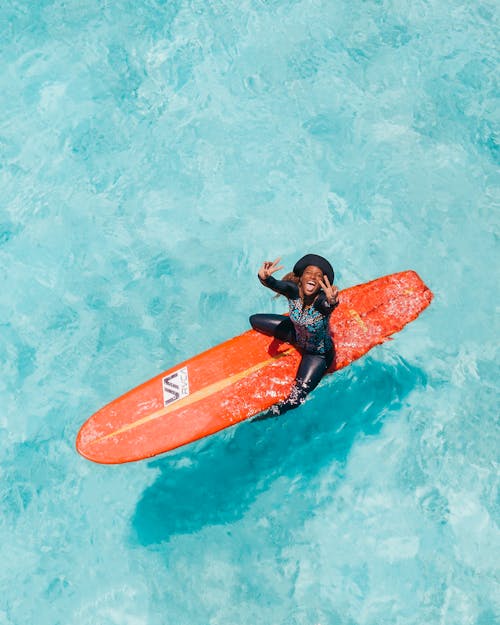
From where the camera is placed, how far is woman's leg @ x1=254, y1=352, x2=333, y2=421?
489 cm

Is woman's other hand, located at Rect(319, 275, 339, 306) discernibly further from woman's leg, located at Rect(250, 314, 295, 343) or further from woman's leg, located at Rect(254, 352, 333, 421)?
woman's leg, located at Rect(250, 314, 295, 343)

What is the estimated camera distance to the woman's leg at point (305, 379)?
4887 mm

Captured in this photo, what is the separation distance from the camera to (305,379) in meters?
4.88

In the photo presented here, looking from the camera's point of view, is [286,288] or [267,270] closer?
[267,270]

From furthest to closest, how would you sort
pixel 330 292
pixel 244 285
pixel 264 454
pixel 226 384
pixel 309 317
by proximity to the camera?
pixel 244 285 → pixel 264 454 → pixel 226 384 → pixel 309 317 → pixel 330 292

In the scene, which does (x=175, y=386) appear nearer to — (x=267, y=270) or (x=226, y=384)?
(x=226, y=384)

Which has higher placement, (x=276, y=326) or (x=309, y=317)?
(x=309, y=317)

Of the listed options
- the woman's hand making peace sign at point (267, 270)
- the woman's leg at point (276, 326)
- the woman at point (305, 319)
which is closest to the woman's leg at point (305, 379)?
the woman at point (305, 319)

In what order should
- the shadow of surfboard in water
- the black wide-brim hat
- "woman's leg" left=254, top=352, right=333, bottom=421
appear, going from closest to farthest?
the black wide-brim hat → "woman's leg" left=254, top=352, right=333, bottom=421 → the shadow of surfboard in water

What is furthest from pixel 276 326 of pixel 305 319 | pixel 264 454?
pixel 264 454

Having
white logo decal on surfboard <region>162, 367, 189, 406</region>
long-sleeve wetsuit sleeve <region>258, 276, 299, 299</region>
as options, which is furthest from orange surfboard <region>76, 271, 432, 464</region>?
long-sleeve wetsuit sleeve <region>258, 276, 299, 299</region>

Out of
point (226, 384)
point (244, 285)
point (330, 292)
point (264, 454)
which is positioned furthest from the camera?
point (244, 285)

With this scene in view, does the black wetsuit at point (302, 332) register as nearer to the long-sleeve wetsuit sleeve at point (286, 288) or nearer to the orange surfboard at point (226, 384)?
the long-sleeve wetsuit sleeve at point (286, 288)

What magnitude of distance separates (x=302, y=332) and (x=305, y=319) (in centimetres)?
20
